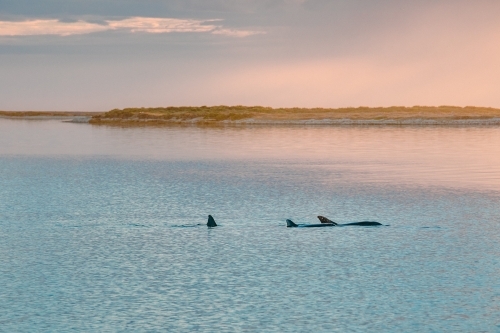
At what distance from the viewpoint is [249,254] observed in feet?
52.5

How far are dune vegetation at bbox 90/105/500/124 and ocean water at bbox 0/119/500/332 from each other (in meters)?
93.4

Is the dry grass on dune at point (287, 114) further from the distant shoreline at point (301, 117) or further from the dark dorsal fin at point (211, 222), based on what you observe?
the dark dorsal fin at point (211, 222)

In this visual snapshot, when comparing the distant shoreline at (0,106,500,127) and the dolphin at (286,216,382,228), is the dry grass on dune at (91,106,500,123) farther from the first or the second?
the dolphin at (286,216,382,228)

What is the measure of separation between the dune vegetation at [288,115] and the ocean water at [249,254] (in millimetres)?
93393

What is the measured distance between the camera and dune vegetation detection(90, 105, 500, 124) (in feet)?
412

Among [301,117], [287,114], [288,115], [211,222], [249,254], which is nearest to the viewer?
[249,254]

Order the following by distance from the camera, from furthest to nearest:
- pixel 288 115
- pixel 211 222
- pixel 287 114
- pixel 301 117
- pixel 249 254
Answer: pixel 287 114, pixel 288 115, pixel 301 117, pixel 211 222, pixel 249 254

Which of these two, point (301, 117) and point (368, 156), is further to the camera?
point (301, 117)

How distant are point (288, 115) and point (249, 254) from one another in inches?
5034

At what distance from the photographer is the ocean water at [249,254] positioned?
1151 cm

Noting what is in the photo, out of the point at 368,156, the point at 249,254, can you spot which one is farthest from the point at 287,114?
the point at 249,254

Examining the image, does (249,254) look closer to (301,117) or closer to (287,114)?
(301,117)

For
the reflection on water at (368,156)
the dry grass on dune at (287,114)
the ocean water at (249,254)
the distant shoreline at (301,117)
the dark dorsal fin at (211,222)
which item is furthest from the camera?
the dry grass on dune at (287,114)

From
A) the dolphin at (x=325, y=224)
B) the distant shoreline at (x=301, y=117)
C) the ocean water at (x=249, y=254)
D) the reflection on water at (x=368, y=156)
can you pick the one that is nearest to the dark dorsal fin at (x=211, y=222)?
the ocean water at (x=249, y=254)
